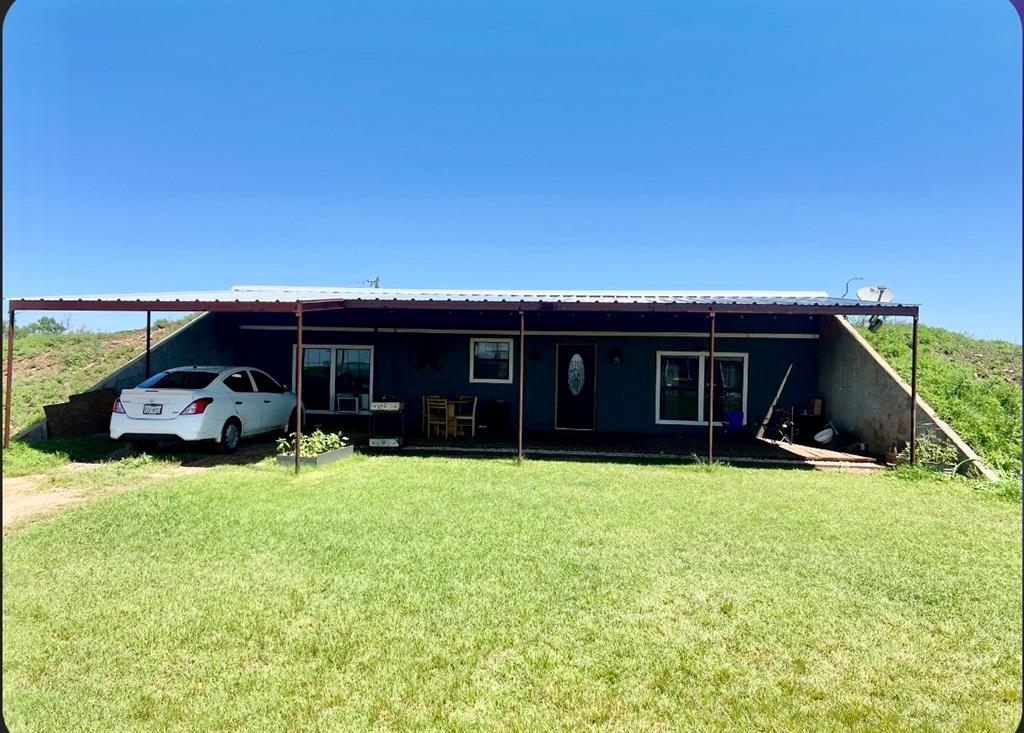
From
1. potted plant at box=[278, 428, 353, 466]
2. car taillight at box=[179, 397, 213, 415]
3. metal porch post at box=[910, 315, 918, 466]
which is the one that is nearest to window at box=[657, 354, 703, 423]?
metal porch post at box=[910, 315, 918, 466]

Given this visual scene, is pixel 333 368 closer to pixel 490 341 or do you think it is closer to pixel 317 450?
pixel 490 341

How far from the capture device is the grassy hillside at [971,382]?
28.3ft

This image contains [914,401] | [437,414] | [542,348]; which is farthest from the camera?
[542,348]

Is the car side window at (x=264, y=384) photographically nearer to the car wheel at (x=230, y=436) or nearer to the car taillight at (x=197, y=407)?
the car wheel at (x=230, y=436)

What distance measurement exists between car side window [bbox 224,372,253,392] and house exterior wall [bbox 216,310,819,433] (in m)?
2.86

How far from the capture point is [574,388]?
11898mm

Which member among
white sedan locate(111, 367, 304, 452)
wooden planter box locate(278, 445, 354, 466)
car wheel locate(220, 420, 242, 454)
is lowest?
wooden planter box locate(278, 445, 354, 466)

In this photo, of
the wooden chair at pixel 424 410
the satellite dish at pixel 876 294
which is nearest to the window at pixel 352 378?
the wooden chair at pixel 424 410

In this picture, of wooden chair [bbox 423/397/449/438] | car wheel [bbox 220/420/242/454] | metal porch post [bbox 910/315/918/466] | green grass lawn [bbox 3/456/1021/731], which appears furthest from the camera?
wooden chair [bbox 423/397/449/438]

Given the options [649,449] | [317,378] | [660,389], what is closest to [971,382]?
[660,389]

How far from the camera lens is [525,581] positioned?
3998 mm

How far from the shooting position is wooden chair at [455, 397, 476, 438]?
11.2m

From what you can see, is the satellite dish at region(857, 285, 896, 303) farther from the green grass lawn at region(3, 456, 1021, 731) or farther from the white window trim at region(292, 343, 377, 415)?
the white window trim at region(292, 343, 377, 415)

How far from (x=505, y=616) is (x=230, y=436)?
23.2 feet
